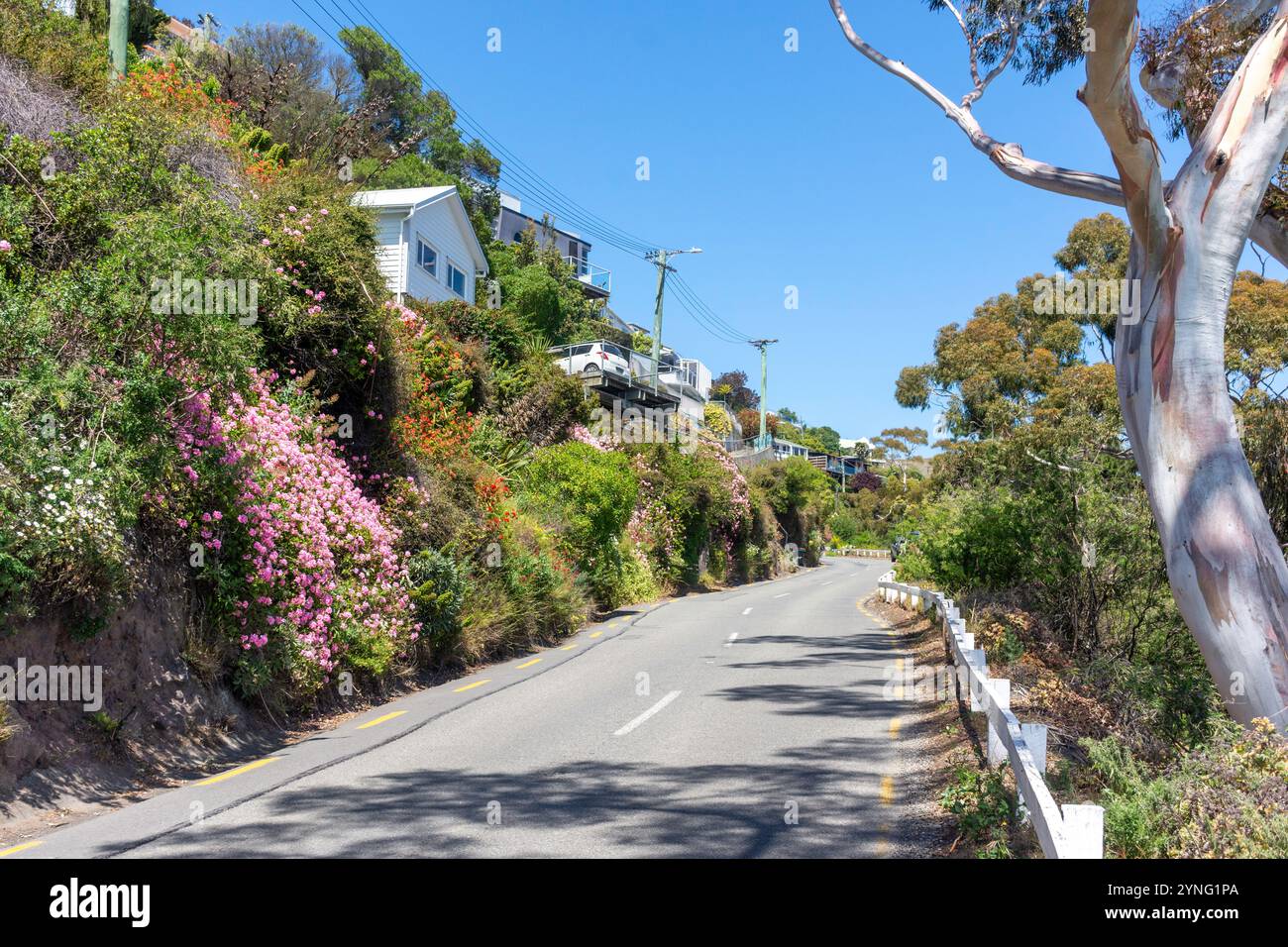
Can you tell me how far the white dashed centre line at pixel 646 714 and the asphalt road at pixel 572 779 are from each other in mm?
24

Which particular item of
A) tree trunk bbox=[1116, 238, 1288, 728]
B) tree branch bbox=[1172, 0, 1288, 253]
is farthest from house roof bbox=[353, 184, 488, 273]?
tree trunk bbox=[1116, 238, 1288, 728]

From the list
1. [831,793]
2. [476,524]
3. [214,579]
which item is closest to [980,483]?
[476,524]

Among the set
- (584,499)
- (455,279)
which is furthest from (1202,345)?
(455,279)

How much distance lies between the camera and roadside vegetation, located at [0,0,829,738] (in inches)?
316

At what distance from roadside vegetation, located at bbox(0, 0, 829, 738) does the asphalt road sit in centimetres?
148

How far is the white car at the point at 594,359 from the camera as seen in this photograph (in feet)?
140

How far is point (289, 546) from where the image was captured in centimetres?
1096

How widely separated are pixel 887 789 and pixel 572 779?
247cm

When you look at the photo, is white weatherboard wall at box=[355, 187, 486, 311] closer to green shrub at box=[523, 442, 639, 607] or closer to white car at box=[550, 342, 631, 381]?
white car at box=[550, 342, 631, 381]

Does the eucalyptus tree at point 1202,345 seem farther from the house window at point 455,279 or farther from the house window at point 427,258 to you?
the house window at point 455,279
